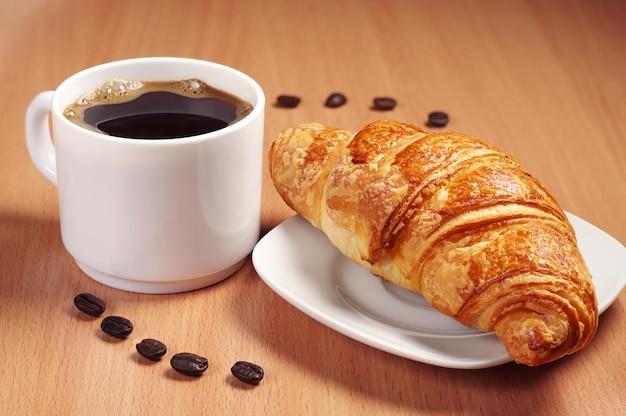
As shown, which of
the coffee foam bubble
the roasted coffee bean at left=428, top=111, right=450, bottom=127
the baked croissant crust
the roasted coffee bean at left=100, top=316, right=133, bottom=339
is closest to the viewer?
the baked croissant crust

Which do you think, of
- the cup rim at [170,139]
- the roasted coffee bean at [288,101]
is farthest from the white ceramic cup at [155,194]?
the roasted coffee bean at [288,101]

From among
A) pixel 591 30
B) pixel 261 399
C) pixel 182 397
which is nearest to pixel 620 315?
pixel 261 399

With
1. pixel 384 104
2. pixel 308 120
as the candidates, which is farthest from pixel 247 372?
pixel 384 104

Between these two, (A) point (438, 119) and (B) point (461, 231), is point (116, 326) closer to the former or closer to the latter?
(B) point (461, 231)

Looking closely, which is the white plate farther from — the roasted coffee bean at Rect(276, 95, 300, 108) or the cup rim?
the roasted coffee bean at Rect(276, 95, 300, 108)

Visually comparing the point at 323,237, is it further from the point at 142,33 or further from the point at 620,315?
the point at 142,33

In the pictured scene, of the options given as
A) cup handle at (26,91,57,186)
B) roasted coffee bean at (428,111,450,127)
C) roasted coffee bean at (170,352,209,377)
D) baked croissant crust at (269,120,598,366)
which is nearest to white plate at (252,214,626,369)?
baked croissant crust at (269,120,598,366)

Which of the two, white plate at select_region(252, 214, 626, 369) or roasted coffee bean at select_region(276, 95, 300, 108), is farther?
roasted coffee bean at select_region(276, 95, 300, 108)
